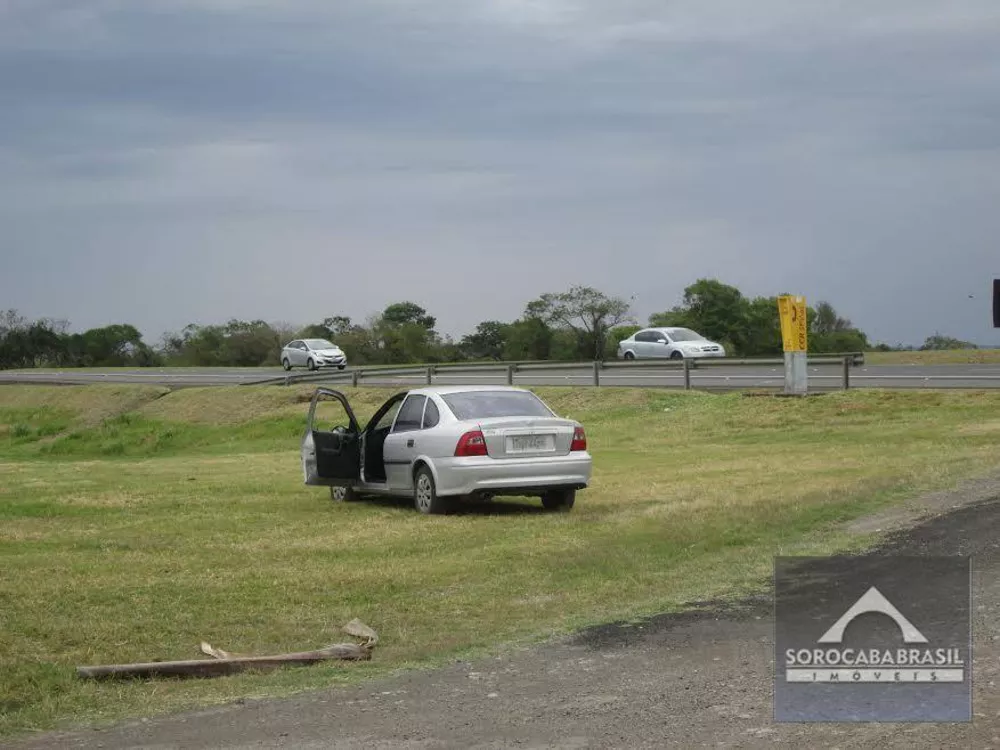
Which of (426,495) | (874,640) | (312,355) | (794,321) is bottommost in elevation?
(874,640)

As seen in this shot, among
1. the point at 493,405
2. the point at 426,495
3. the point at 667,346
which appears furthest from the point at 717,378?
the point at 426,495

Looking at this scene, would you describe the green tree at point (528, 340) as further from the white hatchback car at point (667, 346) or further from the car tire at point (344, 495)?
the car tire at point (344, 495)

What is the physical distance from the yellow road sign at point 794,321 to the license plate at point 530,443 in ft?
46.2

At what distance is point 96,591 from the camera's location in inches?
426

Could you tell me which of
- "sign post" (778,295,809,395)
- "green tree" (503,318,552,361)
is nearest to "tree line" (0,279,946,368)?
"green tree" (503,318,552,361)

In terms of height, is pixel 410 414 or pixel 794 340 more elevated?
pixel 794 340

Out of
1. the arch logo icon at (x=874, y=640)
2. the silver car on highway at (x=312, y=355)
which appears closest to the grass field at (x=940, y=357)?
the silver car on highway at (x=312, y=355)

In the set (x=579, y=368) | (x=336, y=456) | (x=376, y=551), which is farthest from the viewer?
(x=579, y=368)

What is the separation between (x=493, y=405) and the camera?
16.1 m

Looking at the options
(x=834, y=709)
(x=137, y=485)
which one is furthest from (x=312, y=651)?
(x=137, y=485)

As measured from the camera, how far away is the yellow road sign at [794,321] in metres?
28.5

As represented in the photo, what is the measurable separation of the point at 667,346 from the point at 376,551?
38864mm

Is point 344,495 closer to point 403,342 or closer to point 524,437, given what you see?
point 524,437

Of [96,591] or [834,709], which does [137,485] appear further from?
[834,709]
